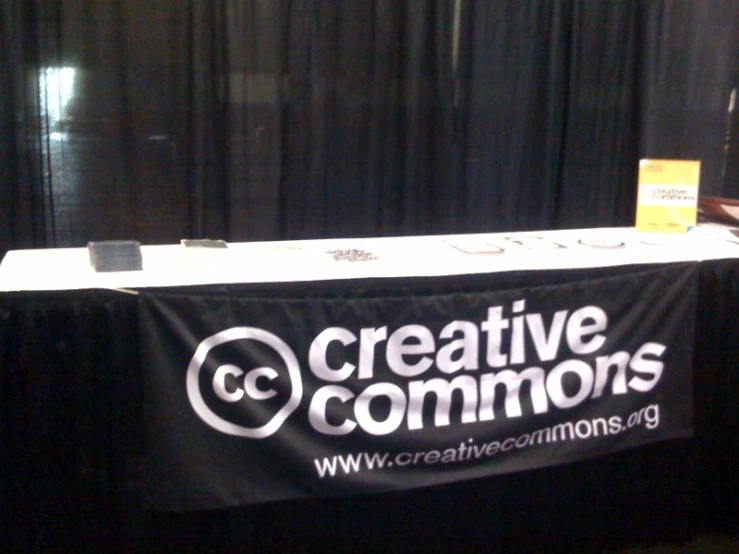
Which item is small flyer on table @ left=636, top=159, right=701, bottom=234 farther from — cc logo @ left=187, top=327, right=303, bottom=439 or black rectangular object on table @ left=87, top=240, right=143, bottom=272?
black rectangular object on table @ left=87, top=240, right=143, bottom=272

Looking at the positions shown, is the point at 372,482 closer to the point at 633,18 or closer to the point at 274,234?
the point at 274,234

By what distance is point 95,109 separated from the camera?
8.30 feet

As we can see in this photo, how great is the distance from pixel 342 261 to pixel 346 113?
1.20 meters

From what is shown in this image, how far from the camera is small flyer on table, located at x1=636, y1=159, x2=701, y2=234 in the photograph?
2.17 m

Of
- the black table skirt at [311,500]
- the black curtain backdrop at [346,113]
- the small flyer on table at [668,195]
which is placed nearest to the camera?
the black table skirt at [311,500]

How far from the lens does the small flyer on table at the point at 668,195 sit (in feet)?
7.12

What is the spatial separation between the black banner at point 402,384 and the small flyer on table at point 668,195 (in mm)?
356

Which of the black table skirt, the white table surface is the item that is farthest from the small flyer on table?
the black table skirt

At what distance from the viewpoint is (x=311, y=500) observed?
1.72 metres

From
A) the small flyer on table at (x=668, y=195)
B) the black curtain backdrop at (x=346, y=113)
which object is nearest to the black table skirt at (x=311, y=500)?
the small flyer on table at (x=668, y=195)

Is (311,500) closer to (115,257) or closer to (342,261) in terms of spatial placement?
(342,261)

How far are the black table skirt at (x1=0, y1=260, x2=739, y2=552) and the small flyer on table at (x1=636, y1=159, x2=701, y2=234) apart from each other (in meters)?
0.28

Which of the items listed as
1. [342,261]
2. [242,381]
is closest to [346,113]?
[342,261]

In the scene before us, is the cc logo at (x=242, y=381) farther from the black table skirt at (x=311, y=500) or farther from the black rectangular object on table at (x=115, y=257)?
the black rectangular object on table at (x=115, y=257)
